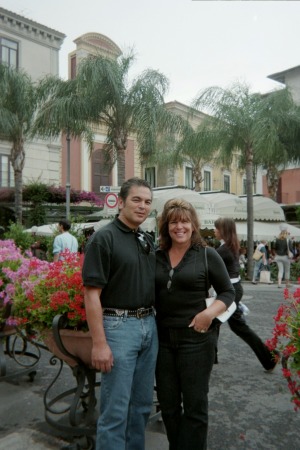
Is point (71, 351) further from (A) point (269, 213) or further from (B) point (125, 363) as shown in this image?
(A) point (269, 213)

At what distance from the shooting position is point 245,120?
16594 mm

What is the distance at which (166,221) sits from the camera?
2879 millimetres

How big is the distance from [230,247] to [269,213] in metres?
16.7

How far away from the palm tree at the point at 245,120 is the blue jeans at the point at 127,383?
14278 millimetres

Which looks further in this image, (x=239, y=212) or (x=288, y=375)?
(x=239, y=212)

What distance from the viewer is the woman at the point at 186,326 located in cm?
263

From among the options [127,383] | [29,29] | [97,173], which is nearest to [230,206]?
[97,173]

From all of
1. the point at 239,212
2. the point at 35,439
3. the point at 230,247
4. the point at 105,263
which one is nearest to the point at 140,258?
the point at 105,263

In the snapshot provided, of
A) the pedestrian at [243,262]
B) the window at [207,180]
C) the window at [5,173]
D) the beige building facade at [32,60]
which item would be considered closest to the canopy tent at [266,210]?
the pedestrian at [243,262]

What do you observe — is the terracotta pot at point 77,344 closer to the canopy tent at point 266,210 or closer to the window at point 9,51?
the canopy tent at point 266,210

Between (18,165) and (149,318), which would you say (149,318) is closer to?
(149,318)

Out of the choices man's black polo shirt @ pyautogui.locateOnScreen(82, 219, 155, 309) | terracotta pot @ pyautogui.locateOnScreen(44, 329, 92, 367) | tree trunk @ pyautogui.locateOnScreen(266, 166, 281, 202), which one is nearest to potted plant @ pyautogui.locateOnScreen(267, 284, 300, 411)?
man's black polo shirt @ pyautogui.locateOnScreen(82, 219, 155, 309)

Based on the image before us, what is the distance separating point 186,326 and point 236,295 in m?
2.40

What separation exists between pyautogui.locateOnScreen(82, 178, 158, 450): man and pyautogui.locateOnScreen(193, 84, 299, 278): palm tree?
1428 cm
